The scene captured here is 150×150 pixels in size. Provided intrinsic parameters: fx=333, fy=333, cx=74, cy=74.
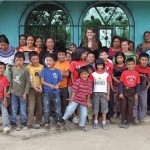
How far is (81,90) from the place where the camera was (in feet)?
18.5

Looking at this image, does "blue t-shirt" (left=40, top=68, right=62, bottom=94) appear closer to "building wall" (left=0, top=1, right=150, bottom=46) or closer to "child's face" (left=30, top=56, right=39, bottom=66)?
"child's face" (left=30, top=56, right=39, bottom=66)

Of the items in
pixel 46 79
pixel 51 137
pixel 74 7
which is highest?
pixel 74 7

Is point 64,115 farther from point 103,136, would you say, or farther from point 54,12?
point 54,12

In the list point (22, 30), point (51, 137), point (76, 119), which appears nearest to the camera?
point (51, 137)

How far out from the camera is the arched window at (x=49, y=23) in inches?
317

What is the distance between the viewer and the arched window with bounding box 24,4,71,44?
805 cm

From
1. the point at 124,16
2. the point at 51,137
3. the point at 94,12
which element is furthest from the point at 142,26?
the point at 51,137

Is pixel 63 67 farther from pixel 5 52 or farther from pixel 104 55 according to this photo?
pixel 5 52

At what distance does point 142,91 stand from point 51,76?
177cm

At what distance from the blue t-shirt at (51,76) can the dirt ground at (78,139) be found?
2.26ft

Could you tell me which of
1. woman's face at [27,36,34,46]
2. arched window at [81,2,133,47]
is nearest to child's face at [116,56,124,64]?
woman's face at [27,36,34,46]

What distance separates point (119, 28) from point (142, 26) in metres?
0.56

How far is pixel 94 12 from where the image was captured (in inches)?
320

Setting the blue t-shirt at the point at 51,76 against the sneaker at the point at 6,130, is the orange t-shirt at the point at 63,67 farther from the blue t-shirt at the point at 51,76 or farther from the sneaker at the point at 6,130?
the sneaker at the point at 6,130
